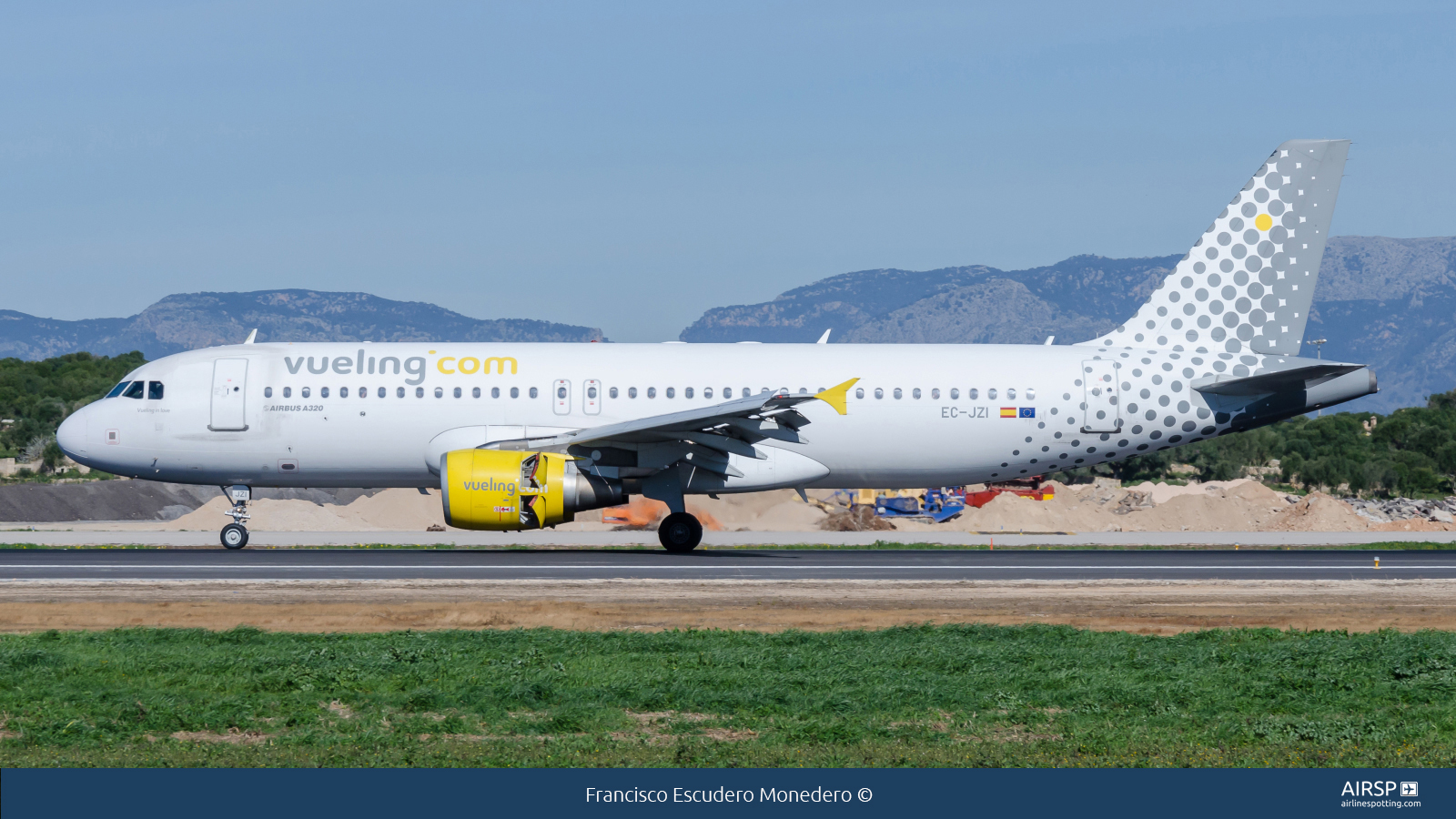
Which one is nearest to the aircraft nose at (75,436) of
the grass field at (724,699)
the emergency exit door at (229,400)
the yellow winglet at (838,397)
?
the emergency exit door at (229,400)

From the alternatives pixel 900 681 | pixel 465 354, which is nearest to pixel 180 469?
pixel 465 354

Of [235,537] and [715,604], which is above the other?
[235,537]

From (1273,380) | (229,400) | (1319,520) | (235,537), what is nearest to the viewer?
(235,537)

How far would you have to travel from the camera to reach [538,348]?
25.8 metres

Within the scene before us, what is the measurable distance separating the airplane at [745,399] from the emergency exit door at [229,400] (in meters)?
0.02

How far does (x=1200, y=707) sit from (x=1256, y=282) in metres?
18.7

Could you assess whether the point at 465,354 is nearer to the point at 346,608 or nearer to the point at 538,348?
the point at 538,348

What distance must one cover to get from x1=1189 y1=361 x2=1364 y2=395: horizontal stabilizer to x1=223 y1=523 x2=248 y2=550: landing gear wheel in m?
17.7

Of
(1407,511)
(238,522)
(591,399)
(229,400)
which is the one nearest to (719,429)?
(591,399)

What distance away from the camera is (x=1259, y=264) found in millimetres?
27188

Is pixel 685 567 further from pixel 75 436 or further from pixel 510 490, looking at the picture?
pixel 75 436

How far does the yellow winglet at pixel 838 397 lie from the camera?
23203 millimetres

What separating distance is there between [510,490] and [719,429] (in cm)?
372

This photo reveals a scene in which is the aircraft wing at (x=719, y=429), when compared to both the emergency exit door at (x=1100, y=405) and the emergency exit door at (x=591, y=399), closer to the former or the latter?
the emergency exit door at (x=591, y=399)
